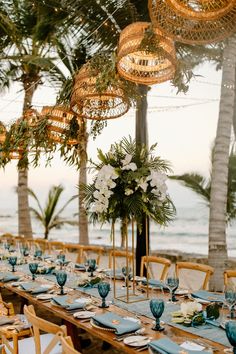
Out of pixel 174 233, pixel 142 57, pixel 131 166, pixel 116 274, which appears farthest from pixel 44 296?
pixel 174 233

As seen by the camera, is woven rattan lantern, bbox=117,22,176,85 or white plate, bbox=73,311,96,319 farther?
woven rattan lantern, bbox=117,22,176,85

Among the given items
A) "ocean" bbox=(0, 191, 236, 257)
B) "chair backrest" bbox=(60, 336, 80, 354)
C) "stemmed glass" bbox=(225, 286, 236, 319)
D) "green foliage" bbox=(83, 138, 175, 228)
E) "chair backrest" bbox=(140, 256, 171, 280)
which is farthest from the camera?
"ocean" bbox=(0, 191, 236, 257)

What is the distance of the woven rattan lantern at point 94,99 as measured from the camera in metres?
3.52

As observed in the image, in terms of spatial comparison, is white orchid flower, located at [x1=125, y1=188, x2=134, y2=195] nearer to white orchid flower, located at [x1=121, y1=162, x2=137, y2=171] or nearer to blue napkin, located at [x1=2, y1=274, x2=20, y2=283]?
white orchid flower, located at [x1=121, y1=162, x2=137, y2=171]

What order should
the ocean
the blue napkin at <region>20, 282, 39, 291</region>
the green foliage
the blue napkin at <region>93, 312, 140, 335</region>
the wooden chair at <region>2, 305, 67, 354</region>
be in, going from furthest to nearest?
the ocean → the blue napkin at <region>20, 282, 39, 291</region> → the green foliage → the blue napkin at <region>93, 312, 140, 335</region> → the wooden chair at <region>2, 305, 67, 354</region>

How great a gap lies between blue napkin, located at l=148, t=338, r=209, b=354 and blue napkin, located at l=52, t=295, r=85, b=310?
2.97ft

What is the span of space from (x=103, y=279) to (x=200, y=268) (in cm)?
99

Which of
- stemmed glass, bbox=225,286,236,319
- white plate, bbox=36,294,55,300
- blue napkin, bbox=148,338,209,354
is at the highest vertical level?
stemmed glass, bbox=225,286,236,319

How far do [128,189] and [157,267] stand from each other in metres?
6.29

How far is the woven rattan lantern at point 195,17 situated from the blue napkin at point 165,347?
71.4 inches

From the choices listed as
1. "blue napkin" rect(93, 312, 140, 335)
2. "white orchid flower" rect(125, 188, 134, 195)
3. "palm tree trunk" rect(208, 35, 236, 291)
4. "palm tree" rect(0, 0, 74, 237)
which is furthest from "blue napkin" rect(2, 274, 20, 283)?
"palm tree" rect(0, 0, 74, 237)

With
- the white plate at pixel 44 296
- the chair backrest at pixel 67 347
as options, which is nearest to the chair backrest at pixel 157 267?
the white plate at pixel 44 296

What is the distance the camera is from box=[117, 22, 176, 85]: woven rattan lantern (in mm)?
2928

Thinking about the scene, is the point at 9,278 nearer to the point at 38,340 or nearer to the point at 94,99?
the point at 38,340
